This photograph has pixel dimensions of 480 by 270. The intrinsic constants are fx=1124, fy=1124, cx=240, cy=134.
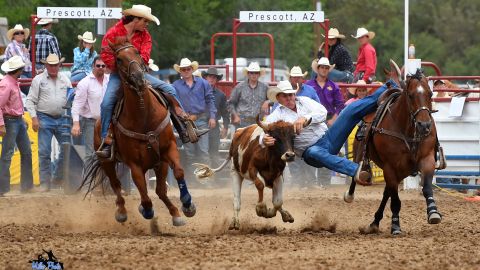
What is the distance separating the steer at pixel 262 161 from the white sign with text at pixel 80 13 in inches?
169

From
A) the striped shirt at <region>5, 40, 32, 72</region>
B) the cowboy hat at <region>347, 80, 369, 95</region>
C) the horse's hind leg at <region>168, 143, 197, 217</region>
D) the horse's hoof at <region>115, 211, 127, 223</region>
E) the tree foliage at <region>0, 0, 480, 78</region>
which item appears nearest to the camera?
the horse's hind leg at <region>168, 143, 197, 217</region>

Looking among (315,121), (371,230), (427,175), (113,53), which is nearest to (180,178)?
(113,53)

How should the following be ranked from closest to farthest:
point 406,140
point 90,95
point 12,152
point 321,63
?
point 406,140 < point 90,95 < point 12,152 < point 321,63

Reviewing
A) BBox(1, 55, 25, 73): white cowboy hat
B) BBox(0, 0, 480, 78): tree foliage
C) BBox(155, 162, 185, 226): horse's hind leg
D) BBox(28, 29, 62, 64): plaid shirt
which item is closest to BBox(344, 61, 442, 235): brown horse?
BBox(155, 162, 185, 226): horse's hind leg

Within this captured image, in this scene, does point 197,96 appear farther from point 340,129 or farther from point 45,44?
point 340,129

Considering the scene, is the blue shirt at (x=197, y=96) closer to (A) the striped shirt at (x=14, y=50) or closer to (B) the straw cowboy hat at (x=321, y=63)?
(B) the straw cowboy hat at (x=321, y=63)

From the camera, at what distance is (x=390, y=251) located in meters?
9.48

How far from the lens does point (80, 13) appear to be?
16.9 meters

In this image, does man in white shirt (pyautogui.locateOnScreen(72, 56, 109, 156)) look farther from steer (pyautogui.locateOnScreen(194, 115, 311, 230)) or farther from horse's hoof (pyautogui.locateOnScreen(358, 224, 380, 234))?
horse's hoof (pyautogui.locateOnScreen(358, 224, 380, 234))

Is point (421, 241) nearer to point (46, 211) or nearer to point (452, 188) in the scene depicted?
point (46, 211)

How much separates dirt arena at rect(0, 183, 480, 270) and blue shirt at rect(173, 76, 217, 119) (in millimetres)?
1706

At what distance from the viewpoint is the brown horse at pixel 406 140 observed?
36.3 feet

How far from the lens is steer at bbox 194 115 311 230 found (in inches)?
467

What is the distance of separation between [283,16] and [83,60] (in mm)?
3311
